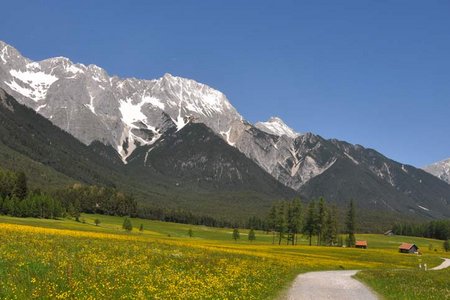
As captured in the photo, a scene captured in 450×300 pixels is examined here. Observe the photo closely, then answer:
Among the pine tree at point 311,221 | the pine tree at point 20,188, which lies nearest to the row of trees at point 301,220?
the pine tree at point 311,221

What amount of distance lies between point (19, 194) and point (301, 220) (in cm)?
9452

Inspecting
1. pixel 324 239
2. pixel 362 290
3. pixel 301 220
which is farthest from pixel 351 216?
pixel 362 290

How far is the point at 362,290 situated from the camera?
106ft

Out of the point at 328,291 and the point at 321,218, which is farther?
the point at 321,218

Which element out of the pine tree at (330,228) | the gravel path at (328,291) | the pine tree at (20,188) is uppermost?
the pine tree at (20,188)

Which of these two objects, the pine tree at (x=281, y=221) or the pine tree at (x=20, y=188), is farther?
the pine tree at (x=20, y=188)

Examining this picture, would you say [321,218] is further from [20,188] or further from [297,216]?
[20,188]

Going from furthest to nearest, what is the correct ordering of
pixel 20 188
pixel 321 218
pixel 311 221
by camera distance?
pixel 20 188
pixel 311 221
pixel 321 218

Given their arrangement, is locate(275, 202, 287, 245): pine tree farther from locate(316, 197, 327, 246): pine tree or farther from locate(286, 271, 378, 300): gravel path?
locate(286, 271, 378, 300): gravel path

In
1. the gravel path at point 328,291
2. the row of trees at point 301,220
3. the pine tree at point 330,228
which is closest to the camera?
the gravel path at point 328,291

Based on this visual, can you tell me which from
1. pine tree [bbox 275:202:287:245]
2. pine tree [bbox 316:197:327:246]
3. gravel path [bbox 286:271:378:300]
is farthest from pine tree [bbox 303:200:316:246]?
gravel path [bbox 286:271:378:300]

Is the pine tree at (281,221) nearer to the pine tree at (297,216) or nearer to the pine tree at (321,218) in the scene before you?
the pine tree at (297,216)

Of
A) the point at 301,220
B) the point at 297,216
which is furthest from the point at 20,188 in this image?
the point at 301,220

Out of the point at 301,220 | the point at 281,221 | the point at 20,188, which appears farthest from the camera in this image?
the point at 20,188
